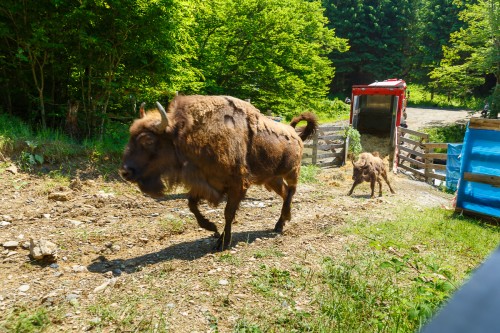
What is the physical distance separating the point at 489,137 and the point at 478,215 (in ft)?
6.12

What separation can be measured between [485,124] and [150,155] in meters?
7.82

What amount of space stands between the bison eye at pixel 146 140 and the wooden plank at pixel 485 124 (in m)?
7.72

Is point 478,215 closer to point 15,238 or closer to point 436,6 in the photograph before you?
point 15,238

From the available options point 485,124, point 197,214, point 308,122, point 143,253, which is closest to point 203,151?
point 197,214

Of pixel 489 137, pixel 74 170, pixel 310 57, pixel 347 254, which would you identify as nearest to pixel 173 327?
pixel 347 254

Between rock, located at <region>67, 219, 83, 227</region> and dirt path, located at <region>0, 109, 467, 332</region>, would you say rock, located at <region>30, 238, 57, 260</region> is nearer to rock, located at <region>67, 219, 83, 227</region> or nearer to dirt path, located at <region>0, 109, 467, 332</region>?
A: dirt path, located at <region>0, 109, 467, 332</region>

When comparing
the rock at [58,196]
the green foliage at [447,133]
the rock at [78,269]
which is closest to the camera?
the rock at [78,269]

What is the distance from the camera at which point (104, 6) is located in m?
9.25

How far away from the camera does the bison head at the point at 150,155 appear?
201 inches

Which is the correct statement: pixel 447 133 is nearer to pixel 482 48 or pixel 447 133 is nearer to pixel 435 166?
pixel 482 48

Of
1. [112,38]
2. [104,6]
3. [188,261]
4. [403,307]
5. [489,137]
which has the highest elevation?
[104,6]

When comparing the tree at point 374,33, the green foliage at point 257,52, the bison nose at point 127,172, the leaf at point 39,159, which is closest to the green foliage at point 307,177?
the green foliage at point 257,52

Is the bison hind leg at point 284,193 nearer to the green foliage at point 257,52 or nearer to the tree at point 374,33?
the green foliage at point 257,52

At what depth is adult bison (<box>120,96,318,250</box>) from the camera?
5.19m
